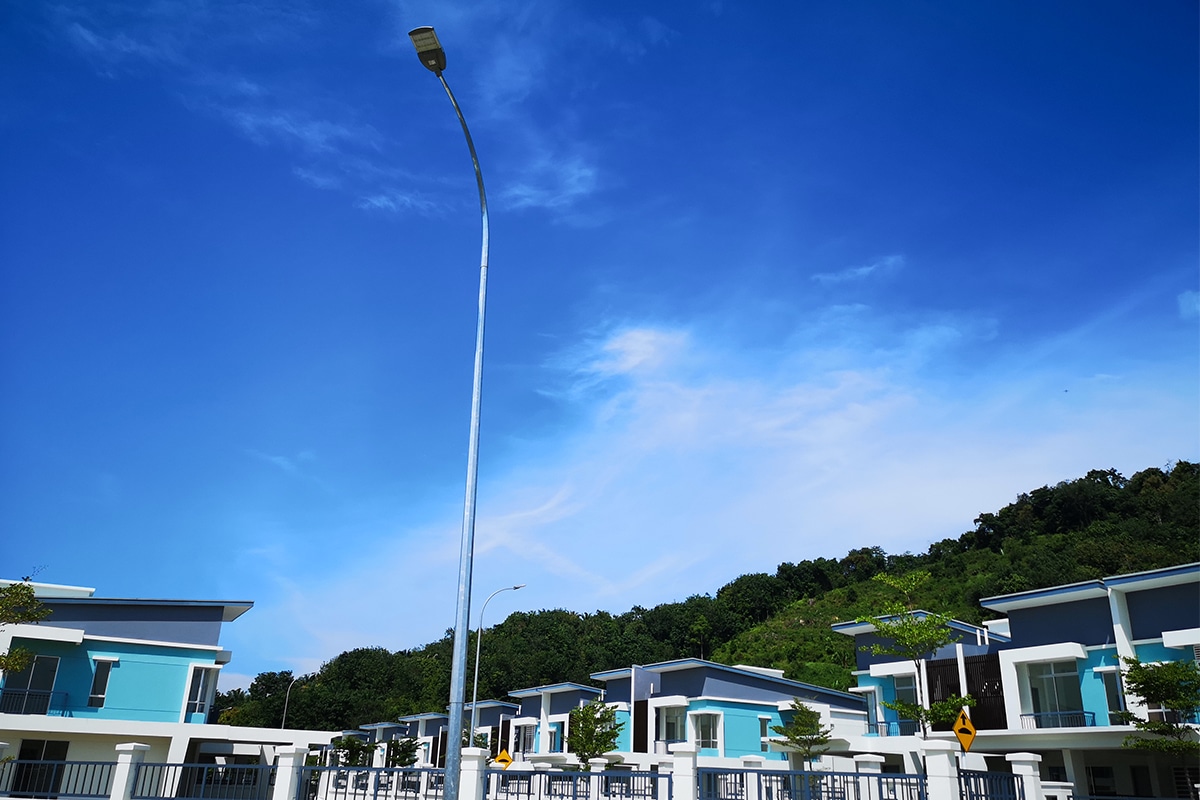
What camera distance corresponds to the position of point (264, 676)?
8944 cm

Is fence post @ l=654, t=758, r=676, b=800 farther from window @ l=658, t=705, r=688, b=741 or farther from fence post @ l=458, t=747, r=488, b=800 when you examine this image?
window @ l=658, t=705, r=688, b=741

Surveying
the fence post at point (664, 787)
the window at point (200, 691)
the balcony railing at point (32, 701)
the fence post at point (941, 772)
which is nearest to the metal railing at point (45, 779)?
the balcony railing at point (32, 701)

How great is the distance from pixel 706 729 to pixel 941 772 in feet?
88.4

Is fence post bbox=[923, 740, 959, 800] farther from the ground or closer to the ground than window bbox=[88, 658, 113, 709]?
closer to the ground

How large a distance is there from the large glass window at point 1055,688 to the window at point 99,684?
33.2 metres

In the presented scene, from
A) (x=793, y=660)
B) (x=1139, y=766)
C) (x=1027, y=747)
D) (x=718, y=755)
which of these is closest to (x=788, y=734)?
(x=718, y=755)

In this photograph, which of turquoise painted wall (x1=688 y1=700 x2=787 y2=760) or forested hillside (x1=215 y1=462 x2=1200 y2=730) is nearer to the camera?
turquoise painted wall (x1=688 y1=700 x2=787 y2=760)

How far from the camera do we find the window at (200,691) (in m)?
30.9

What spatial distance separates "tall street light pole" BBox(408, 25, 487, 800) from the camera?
33.6 feet

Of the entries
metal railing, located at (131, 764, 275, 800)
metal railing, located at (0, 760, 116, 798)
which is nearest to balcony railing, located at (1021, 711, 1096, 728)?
metal railing, located at (131, 764, 275, 800)

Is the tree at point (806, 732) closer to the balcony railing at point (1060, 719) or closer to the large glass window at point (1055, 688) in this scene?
the balcony railing at point (1060, 719)

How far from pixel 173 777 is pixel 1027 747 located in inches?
1137

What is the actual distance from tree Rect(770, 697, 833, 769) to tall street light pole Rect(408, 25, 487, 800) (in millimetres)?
29009

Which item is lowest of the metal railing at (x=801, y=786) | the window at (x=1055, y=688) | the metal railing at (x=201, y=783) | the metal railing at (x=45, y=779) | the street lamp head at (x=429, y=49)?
the metal railing at (x=45, y=779)
